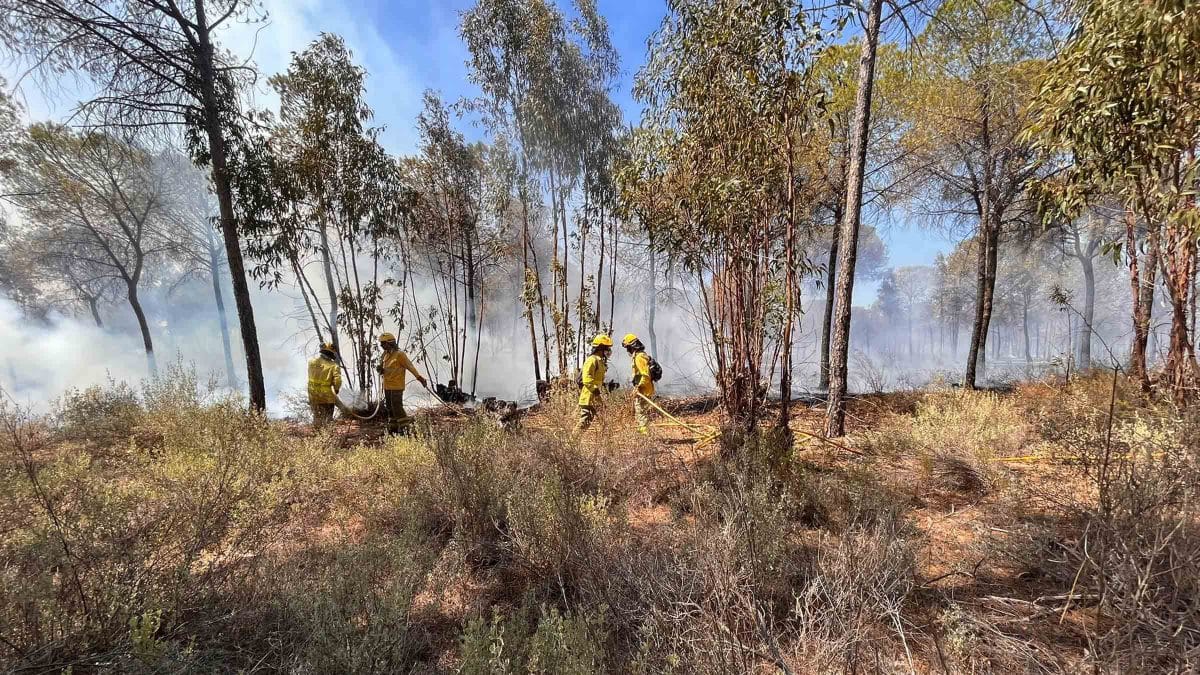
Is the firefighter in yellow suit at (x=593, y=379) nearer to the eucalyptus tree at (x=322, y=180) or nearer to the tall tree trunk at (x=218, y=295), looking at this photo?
the eucalyptus tree at (x=322, y=180)

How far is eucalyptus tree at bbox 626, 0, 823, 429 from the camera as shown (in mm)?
3854

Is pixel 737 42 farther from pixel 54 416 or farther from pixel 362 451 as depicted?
pixel 54 416

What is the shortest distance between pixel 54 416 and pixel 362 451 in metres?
6.58

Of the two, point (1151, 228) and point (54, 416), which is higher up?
point (1151, 228)

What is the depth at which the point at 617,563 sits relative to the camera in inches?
95.5

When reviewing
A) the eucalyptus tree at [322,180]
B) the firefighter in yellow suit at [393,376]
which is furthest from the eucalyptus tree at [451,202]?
the firefighter in yellow suit at [393,376]

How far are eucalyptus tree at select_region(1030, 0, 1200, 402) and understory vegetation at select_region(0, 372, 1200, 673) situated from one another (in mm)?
1733

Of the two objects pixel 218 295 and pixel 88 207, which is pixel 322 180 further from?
pixel 218 295

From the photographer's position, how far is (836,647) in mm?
1748

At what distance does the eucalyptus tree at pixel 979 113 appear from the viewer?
8102mm

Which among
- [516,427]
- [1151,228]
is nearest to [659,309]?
[516,427]

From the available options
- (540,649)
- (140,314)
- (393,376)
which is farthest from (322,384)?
(140,314)

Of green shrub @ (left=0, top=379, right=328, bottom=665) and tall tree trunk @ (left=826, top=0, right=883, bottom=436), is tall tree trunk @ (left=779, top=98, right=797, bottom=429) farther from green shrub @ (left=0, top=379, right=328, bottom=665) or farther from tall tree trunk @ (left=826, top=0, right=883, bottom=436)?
green shrub @ (left=0, top=379, right=328, bottom=665)

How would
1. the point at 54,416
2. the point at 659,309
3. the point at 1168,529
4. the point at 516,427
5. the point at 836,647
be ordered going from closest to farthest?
the point at 836,647
the point at 1168,529
the point at 516,427
the point at 54,416
the point at 659,309
